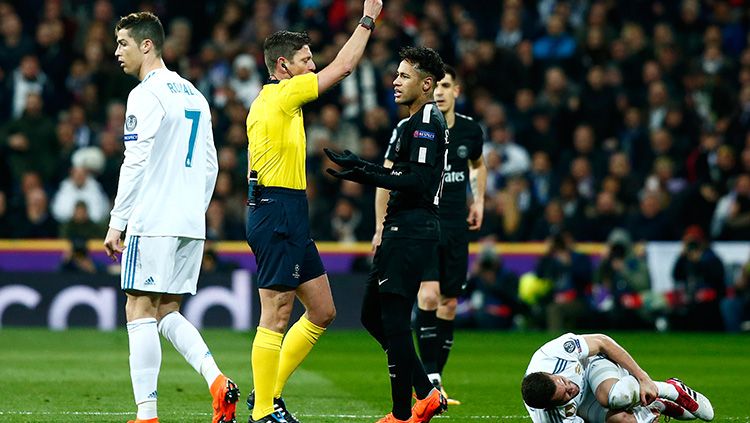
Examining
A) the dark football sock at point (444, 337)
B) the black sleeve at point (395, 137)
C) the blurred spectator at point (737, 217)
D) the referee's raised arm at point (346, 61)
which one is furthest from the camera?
the blurred spectator at point (737, 217)

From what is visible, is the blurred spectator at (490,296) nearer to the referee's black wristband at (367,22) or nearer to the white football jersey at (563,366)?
the white football jersey at (563,366)

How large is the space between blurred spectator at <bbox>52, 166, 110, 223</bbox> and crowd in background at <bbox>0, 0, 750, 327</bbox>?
0.03 m

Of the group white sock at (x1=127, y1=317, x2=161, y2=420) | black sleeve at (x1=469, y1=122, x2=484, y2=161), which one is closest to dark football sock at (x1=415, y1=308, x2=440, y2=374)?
black sleeve at (x1=469, y1=122, x2=484, y2=161)

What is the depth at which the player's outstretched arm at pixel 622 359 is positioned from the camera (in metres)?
8.23

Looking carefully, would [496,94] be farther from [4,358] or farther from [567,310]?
[4,358]

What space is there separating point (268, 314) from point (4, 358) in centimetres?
591

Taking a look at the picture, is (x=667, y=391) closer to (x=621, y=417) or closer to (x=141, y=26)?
(x=621, y=417)

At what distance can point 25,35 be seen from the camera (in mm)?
20969

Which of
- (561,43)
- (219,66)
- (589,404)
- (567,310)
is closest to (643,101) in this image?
(561,43)

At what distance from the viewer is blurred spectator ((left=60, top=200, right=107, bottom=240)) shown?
59.7 feet

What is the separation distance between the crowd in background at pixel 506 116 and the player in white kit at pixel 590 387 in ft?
30.4

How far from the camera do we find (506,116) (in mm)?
21156

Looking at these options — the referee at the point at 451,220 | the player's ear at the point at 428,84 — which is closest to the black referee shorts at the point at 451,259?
the referee at the point at 451,220

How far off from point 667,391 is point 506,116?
12.8m
